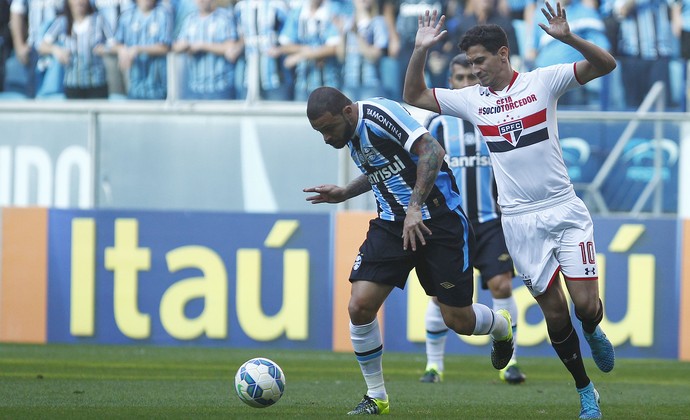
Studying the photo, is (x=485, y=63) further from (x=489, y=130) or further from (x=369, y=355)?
(x=369, y=355)

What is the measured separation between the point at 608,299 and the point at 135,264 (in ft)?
17.4

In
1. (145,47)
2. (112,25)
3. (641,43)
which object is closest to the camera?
(641,43)

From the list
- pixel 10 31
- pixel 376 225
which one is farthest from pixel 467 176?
pixel 10 31

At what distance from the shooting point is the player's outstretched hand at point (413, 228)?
21.0 feet

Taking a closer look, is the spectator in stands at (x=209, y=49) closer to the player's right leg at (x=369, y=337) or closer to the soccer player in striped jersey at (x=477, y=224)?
the soccer player in striped jersey at (x=477, y=224)

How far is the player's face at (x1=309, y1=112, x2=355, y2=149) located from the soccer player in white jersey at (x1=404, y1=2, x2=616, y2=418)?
0.63 meters

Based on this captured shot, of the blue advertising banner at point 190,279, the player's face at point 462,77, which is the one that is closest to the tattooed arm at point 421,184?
the player's face at point 462,77

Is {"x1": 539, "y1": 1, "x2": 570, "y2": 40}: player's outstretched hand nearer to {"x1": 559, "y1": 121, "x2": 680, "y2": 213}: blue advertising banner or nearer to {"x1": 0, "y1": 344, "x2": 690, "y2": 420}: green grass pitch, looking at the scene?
{"x1": 0, "y1": 344, "x2": 690, "y2": 420}: green grass pitch

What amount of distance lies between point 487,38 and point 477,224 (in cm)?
316

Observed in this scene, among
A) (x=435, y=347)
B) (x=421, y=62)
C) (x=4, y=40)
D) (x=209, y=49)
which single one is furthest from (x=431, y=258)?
(x=4, y=40)

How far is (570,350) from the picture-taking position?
6.77 meters

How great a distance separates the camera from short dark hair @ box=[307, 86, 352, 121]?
6.42 metres

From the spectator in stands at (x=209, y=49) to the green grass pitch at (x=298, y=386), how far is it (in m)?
3.57

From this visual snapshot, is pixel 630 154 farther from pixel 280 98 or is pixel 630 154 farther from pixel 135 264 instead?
pixel 135 264
